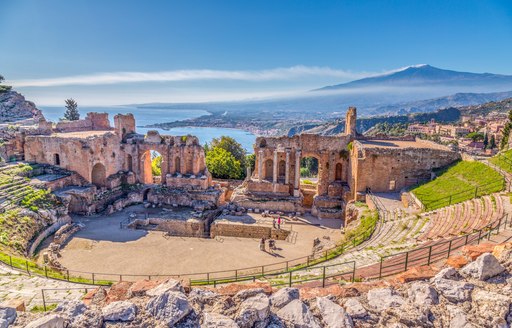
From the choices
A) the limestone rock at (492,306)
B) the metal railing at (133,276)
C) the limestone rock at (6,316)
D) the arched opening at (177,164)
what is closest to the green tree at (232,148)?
the arched opening at (177,164)

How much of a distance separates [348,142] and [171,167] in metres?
16.6

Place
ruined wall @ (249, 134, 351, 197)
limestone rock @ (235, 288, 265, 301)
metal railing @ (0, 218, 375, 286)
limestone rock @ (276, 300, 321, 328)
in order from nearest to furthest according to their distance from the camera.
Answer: limestone rock @ (276, 300, 321, 328), limestone rock @ (235, 288, 265, 301), metal railing @ (0, 218, 375, 286), ruined wall @ (249, 134, 351, 197)

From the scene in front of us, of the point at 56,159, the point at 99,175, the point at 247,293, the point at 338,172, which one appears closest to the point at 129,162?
the point at 99,175

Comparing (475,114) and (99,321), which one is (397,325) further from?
(475,114)

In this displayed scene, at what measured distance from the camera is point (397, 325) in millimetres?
5891

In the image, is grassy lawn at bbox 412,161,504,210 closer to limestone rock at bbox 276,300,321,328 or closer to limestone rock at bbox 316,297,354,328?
limestone rock at bbox 316,297,354,328

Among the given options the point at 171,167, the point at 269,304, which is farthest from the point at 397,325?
the point at 171,167

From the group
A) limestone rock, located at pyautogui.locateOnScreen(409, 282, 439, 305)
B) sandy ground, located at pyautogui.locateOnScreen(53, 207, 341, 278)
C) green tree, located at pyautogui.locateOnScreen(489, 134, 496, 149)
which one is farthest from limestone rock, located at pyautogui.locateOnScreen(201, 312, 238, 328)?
green tree, located at pyautogui.locateOnScreen(489, 134, 496, 149)

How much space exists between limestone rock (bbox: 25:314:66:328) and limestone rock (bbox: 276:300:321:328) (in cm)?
348

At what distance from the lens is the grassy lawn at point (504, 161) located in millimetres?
20953

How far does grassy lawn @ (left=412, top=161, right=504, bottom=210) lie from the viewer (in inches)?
765

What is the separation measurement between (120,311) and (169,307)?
0.82 m

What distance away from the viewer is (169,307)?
570 cm

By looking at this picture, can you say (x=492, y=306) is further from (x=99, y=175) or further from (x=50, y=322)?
(x=99, y=175)
